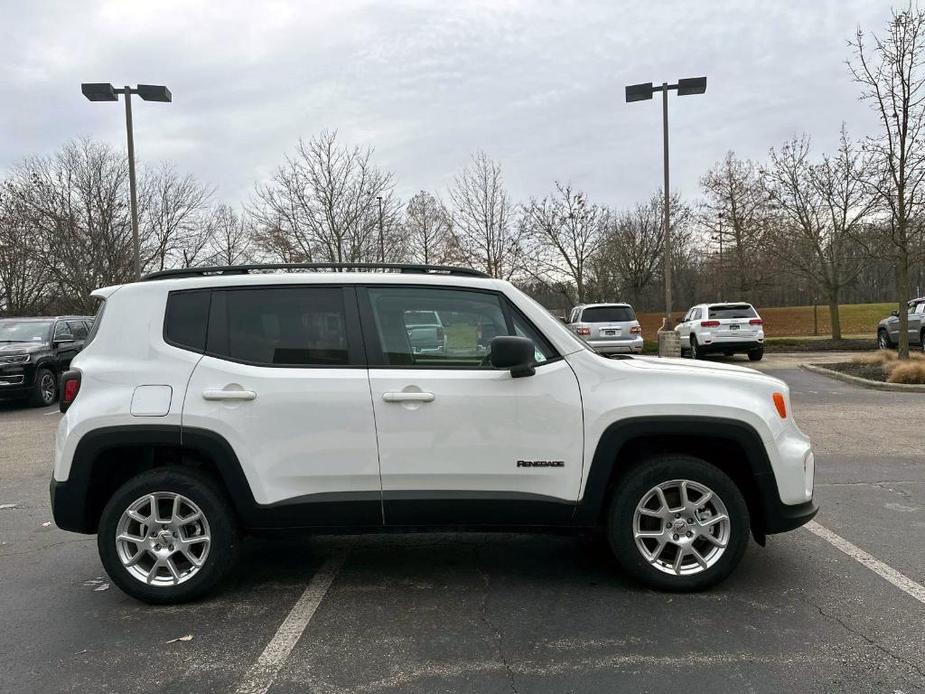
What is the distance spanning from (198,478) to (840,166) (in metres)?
23.4

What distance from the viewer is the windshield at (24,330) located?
1276 centimetres

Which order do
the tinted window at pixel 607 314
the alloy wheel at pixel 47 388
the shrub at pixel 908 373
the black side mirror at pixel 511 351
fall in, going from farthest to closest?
the tinted window at pixel 607 314
the alloy wheel at pixel 47 388
the shrub at pixel 908 373
the black side mirror at pixel 511 351

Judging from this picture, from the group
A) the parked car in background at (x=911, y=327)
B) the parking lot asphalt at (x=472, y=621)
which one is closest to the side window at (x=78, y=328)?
the parking lot asphalt at (x=472, y=621)

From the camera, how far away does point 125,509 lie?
3504 millimetres

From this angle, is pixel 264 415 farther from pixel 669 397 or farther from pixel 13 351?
pixel 13 351

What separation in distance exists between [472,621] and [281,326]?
187cm

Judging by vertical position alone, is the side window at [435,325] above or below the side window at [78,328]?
below

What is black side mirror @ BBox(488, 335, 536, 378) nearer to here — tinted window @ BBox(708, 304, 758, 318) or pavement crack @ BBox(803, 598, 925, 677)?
pavement crack @ BBox(803, 598, 925, 677)

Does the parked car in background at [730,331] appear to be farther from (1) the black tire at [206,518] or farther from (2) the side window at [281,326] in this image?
(1) the black tire at [206,518]

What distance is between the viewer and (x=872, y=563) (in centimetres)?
397

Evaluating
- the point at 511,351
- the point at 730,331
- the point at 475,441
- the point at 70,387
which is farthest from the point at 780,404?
the point at 730,331

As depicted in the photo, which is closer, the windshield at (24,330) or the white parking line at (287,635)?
the white parking line at (287,635)

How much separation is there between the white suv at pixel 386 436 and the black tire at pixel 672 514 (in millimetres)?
11

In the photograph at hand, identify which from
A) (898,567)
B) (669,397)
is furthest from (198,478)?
(898,567)
